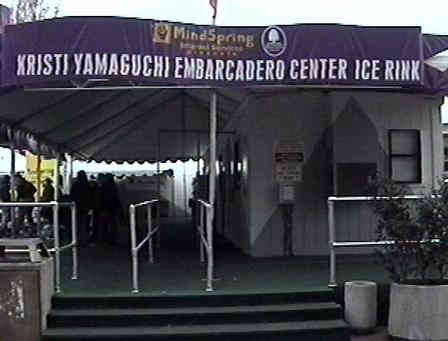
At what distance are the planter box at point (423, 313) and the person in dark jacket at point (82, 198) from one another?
7.68 metres

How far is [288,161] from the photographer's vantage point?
40.3ft

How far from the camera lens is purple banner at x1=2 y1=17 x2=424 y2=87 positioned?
898 cm

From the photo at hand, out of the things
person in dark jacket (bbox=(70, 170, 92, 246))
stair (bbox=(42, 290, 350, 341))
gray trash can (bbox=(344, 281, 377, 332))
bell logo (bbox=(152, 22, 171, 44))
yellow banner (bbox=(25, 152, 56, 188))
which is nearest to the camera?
stair (bbox=(42, 290, 350, 341))

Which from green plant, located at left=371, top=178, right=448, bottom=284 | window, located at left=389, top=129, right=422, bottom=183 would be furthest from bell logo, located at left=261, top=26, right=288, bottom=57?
window, located at left=389, top=129, right=422, bottom=183

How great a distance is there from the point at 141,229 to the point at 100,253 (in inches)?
214

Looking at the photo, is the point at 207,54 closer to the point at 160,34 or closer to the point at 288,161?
the point at 160,34

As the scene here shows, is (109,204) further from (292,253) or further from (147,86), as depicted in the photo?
(147,86)

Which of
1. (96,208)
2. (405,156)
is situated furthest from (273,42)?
(96,208)

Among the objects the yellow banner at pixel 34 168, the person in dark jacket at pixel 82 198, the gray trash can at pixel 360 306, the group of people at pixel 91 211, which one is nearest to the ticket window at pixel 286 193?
the gray trash can at pixel 360 306

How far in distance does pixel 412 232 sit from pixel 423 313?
0.93 meters

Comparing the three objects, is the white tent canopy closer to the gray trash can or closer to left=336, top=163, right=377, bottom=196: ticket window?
left=336, top=163, right=377, bottom=196: ticket window

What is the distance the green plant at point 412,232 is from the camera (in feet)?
27.3

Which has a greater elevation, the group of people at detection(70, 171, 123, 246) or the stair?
the group of people at detection(70, 171, 123, 246)

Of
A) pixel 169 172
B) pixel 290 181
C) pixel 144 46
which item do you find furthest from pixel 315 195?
pixel 169 172
